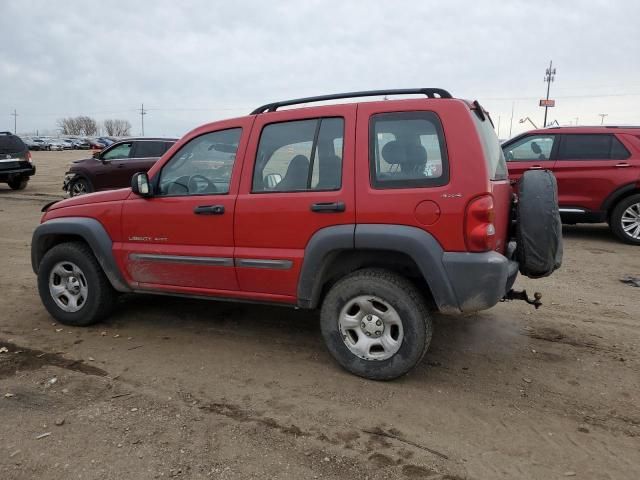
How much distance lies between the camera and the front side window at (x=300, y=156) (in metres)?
3.59

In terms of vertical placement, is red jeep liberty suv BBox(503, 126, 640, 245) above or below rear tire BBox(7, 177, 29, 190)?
above

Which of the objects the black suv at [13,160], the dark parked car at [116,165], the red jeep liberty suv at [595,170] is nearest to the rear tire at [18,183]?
the black suv at [13,160]

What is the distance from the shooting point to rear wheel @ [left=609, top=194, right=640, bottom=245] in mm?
8109

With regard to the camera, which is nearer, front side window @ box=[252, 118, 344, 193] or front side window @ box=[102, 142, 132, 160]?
front side window @ box=[252, 118, 344, 193]

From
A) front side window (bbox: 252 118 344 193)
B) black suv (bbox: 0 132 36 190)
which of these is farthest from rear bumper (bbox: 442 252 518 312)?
black suv (bbox: 0 132 36 190)

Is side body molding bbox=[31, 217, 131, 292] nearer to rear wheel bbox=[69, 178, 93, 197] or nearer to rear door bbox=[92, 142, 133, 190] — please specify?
rear door bbox=[92, 142, 133, 190]

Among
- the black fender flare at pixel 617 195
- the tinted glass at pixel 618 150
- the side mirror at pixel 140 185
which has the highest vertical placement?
the tinted glass at pixel 618 150

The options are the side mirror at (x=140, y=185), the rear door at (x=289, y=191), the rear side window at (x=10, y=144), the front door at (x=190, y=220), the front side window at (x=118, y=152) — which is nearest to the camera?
the rear door at (x=289, y=191)

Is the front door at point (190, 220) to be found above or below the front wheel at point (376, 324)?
above

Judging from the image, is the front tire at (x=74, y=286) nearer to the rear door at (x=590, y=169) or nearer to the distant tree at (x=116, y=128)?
the rear door at (x=590, y=169)

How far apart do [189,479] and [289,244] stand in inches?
65.1

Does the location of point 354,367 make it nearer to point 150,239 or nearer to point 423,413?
point 423,413

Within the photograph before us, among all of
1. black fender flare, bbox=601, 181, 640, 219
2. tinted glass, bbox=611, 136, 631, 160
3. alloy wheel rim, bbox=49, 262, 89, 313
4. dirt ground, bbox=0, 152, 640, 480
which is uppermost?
tinted glass, bbox=611, 136, 631, 160

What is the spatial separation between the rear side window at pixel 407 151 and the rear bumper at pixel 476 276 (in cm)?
50
